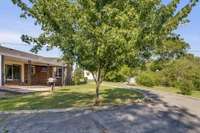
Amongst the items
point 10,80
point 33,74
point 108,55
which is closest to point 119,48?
point 108,55

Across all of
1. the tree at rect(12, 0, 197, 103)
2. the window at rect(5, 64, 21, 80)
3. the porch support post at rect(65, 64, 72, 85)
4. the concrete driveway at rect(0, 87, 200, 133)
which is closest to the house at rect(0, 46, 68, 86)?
the window at rect(5, 64, 21, 80)

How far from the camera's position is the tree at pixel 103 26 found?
15195 mm

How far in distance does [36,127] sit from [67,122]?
132 cm

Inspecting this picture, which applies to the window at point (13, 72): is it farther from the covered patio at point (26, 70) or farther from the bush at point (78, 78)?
the bush at point (78, 78)

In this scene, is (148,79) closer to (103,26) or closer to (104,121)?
(103,26)

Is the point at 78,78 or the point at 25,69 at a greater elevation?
the point at 25,69

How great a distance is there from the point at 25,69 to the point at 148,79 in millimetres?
17631

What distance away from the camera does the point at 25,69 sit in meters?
39.4

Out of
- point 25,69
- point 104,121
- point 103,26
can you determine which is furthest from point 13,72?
point 104,121

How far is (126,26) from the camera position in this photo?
1529cm

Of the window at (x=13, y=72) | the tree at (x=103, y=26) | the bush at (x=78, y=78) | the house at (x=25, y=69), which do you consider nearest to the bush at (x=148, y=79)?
the bush at (x=78, y=78)

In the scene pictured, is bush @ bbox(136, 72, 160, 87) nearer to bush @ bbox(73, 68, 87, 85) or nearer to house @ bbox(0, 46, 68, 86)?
bush @ bbox(73, 68, 87, 85)

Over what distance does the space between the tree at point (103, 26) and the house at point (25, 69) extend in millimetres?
10865

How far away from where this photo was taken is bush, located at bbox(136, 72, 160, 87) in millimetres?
48031
